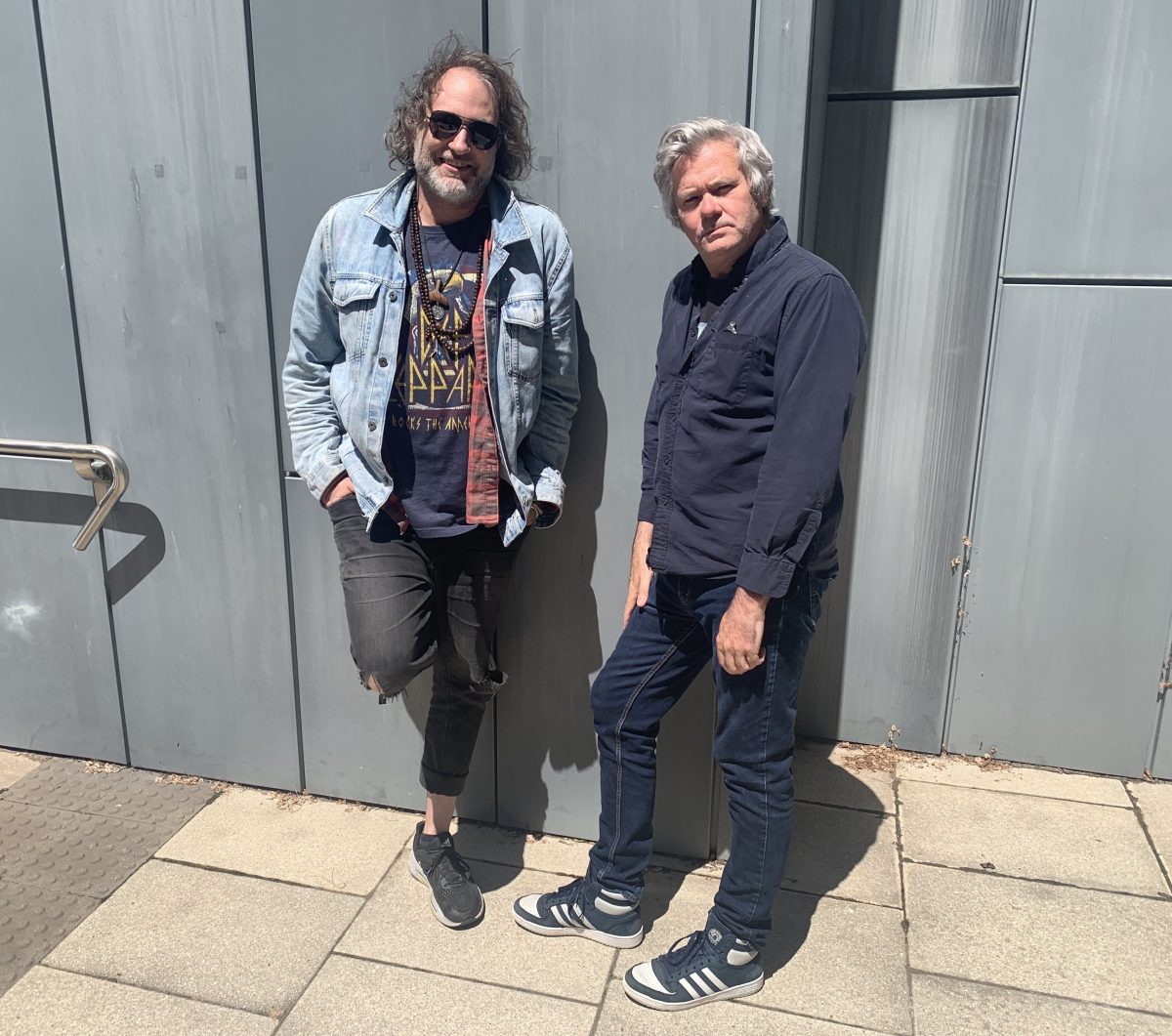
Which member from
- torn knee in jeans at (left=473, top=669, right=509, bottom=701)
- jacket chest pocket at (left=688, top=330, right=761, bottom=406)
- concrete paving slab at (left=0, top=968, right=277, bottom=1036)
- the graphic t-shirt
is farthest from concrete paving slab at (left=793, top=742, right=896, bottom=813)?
concrete paving slab at (left=0, top=968, right=277, bottom=1036)

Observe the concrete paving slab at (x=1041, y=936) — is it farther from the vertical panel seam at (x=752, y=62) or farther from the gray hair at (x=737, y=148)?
the vertical panel seam at (x=752, y=62)

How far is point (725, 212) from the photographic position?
210cm

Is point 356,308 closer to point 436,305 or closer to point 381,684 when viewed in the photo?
point 436,305

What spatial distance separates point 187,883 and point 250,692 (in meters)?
0.65

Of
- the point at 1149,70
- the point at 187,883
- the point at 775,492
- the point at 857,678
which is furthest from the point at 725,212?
the point at 187,883

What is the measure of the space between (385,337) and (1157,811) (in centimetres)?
295

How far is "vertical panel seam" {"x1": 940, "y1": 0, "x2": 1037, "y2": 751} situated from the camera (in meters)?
3.07

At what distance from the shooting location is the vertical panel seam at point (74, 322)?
294 cm

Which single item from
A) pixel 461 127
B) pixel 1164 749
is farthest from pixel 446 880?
pixel 1164 749

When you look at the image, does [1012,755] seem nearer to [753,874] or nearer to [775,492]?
[753,874]

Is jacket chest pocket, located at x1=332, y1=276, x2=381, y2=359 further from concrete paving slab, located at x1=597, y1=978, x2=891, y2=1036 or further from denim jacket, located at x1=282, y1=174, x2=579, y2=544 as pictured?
concrete paving slab, located at x1=597, y1=978, x2=891, y2=1036

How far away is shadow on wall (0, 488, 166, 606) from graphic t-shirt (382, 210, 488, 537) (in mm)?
1219

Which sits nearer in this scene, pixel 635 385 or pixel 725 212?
pixel 725 212

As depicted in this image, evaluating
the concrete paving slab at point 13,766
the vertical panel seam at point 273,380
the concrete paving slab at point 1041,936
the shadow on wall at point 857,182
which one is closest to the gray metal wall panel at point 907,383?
the shadow on wall at point 857,182
